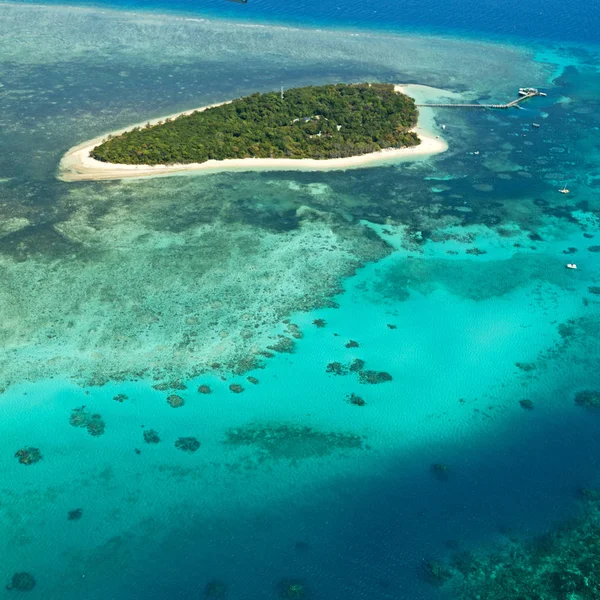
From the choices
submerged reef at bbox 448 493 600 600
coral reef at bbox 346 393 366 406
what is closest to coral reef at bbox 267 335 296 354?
coral reef at bbox 346 393 366 406

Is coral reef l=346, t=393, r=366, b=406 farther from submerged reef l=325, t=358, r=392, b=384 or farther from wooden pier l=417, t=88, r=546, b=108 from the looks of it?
wooden pier l=417, t=88, r=546, b=108

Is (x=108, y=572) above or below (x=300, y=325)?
below

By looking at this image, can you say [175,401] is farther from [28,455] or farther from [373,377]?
[373,377]

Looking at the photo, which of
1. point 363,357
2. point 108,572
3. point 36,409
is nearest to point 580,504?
point 363,357

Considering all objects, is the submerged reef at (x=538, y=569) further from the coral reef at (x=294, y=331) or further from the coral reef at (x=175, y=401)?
the coral reef at (x=175, y=401)

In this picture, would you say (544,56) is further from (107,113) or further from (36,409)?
(36,409)

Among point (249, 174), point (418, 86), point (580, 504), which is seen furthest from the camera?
point (418, 86)

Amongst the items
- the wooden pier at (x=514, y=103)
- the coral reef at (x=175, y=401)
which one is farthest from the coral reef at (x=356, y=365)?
the wooden pier at (x=514, y=103)
